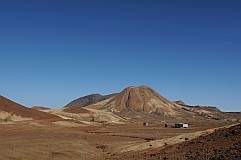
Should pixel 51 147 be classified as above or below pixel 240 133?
below

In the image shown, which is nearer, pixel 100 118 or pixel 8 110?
pixel 8 110

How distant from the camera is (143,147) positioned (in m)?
39.2

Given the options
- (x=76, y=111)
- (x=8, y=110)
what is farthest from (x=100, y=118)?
(x=8, y=110)

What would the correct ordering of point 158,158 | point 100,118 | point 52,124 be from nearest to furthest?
point 158,158
point 52,124
point 100,118

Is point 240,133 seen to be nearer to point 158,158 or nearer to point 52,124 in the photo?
point 158,158

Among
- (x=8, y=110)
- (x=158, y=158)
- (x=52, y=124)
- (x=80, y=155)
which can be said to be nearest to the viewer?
(x=158, y=158)

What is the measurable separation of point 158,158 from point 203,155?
14.9 ft

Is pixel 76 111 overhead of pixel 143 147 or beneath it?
overhead

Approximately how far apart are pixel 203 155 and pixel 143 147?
44.6 ft

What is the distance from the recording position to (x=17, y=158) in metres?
30.3

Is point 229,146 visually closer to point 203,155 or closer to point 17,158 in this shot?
point 203,155

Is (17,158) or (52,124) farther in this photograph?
(52,124)

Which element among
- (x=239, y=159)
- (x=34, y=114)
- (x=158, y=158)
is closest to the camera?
(x=239, y=159)

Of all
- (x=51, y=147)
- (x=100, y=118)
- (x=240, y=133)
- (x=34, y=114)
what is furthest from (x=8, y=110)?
(x=240, y=133)
